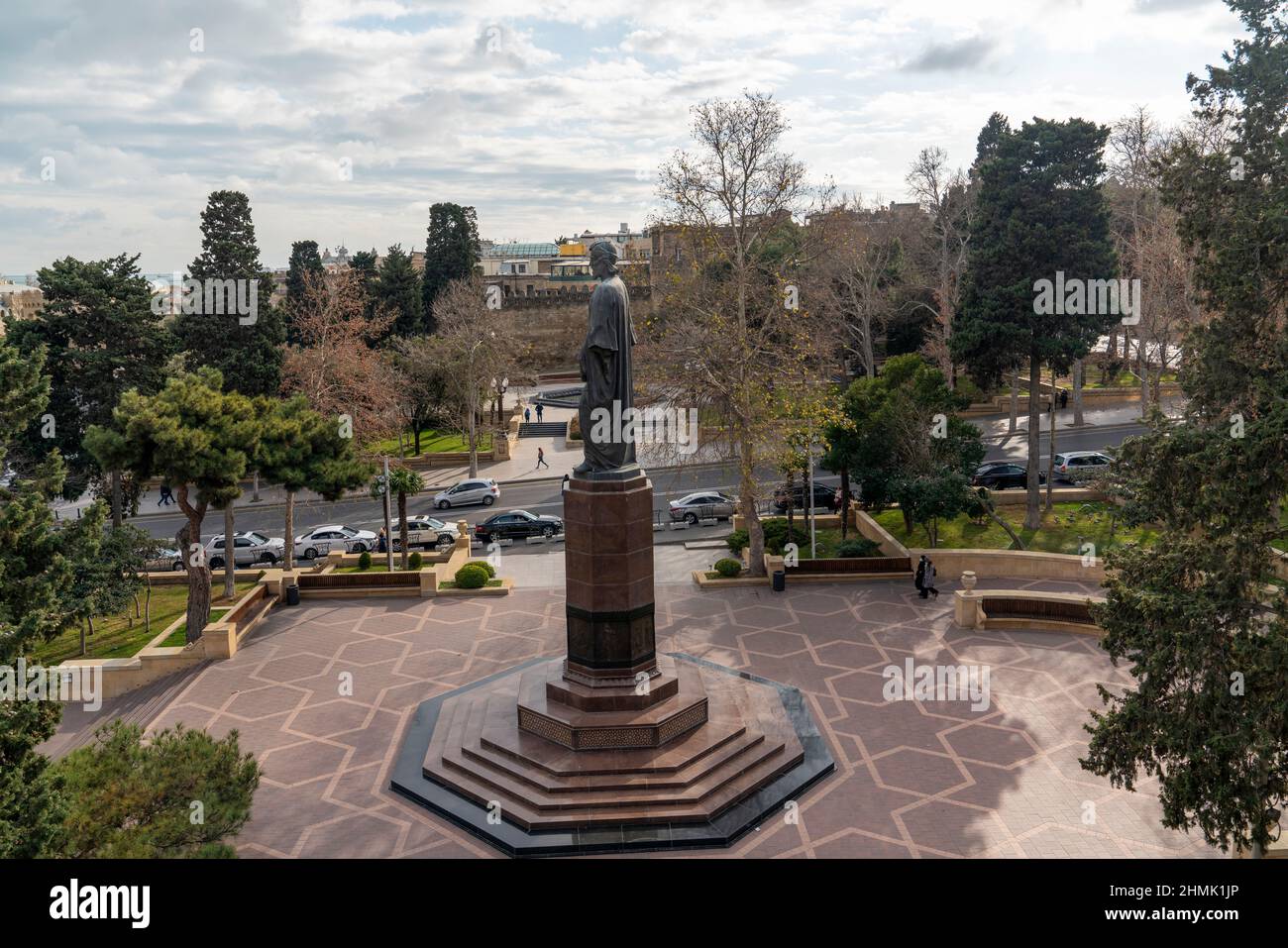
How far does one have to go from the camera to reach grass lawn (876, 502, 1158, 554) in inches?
975

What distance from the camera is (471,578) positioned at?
23.0 m

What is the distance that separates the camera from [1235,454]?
9.63m

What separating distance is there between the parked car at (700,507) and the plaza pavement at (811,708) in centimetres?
792

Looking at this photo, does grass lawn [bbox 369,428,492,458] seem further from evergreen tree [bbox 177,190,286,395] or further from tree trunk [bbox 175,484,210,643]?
tree trunk [bbox 175,484,210,643]

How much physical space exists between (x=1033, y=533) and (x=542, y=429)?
3085cm

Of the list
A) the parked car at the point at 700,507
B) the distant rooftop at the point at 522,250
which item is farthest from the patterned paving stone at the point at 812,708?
the distant rooftop at the point at 522,250

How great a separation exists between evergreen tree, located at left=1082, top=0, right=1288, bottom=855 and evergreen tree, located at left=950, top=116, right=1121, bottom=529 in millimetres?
15128

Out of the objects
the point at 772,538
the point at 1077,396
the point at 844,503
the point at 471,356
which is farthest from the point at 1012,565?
the point at 471,356

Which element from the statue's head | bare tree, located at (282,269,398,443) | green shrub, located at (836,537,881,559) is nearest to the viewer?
the statue's head

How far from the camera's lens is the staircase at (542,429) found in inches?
1994

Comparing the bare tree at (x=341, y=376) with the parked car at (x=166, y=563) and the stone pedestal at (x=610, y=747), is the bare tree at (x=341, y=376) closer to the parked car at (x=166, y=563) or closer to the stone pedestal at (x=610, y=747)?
the parked car at (x=166, y=563)

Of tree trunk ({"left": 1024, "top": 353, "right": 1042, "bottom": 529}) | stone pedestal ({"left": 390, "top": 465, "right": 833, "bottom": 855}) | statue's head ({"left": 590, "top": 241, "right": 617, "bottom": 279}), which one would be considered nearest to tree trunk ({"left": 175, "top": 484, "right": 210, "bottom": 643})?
stone pedestal ({"left": 390, "top": 465, "right": 833, "bottom": 855})

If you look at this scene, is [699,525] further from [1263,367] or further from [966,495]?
[1263,367]

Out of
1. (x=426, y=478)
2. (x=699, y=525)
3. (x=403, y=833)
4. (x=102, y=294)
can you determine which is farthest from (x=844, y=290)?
(x=403, y=833)
